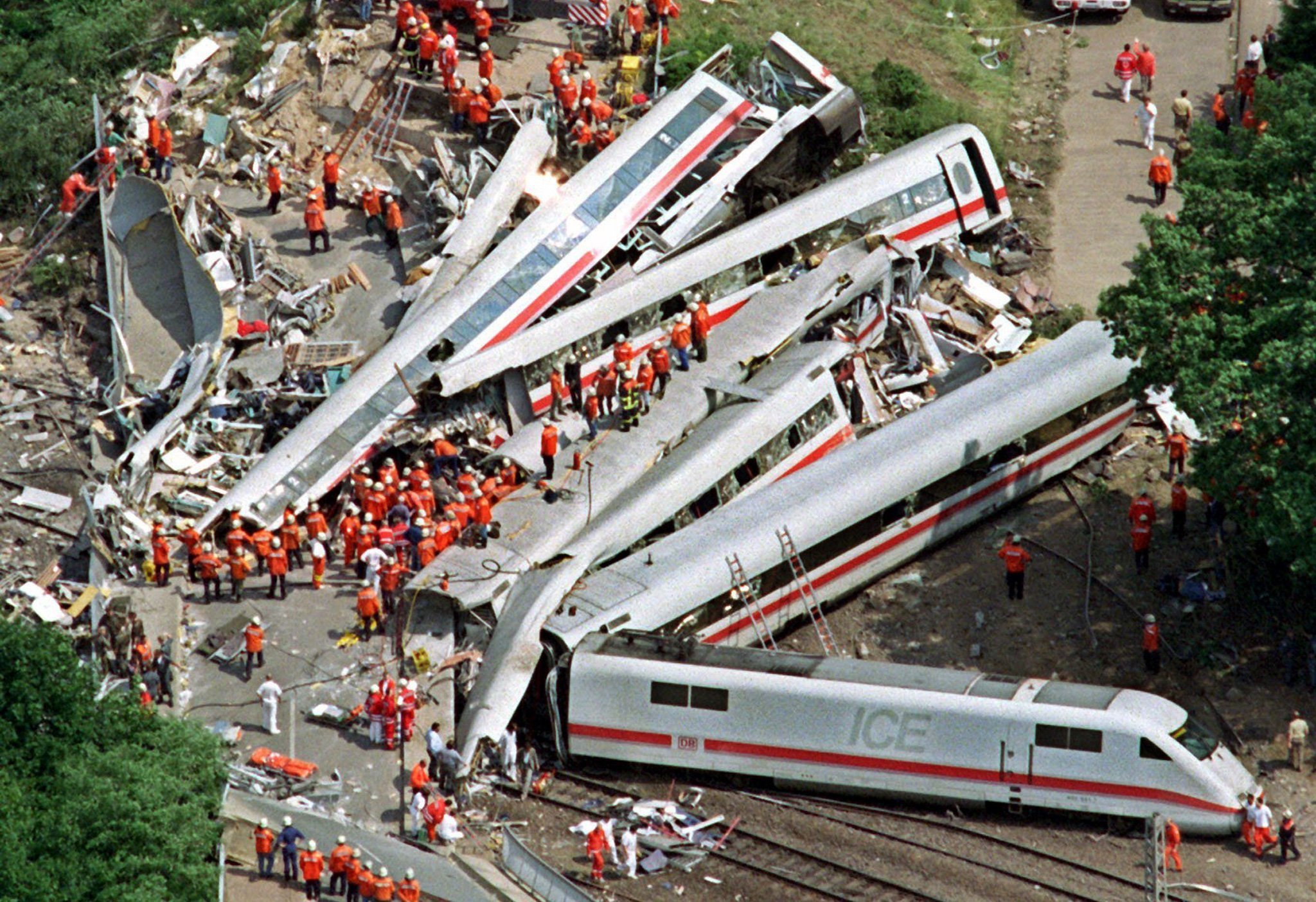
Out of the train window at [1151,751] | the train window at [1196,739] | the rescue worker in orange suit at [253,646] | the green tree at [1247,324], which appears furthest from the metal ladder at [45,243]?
the train window at [1196,739]

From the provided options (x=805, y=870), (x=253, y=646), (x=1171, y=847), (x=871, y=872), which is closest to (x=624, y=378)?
(x=253, y=646)

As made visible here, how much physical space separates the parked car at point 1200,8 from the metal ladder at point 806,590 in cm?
2374

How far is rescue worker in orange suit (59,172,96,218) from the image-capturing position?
2007 inches

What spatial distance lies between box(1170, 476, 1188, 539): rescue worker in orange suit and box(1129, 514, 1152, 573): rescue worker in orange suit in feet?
2.59

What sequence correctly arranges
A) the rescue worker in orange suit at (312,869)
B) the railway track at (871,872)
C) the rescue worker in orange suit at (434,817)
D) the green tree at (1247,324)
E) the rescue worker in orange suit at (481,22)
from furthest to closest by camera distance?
the rescue worker in orange suit at (481,22), the green tree at (1247,324), the rescue worker in orange suit at (434,817), the railway track at (871,872), the rescue worker in orange suit at (312,869)

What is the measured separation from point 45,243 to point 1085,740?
2720 cm

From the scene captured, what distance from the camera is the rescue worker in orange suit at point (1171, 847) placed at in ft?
113

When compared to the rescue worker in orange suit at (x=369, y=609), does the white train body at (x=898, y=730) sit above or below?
below

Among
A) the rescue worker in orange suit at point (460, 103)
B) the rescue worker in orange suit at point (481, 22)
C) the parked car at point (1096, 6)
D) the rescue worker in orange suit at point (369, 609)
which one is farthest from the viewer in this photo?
the parked car at point (1096, 6)

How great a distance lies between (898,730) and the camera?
1416 inches

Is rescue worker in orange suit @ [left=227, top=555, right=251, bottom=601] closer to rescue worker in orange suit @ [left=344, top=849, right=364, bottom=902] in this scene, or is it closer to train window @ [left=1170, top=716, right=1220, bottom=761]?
rescue worker in orange suit @ [left=344, top=849, right=364, bottom=902]

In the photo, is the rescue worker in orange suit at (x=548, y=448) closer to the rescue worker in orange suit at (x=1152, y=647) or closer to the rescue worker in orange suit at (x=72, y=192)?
the rescue worker in orange suit at (x=1152, y=647)

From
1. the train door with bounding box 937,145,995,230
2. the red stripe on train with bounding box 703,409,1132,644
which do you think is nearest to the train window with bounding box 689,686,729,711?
the red stripe on train with bounding box 703,409,1132,644

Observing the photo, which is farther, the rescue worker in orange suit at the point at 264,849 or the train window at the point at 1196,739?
the train window at the point at 1196,739
